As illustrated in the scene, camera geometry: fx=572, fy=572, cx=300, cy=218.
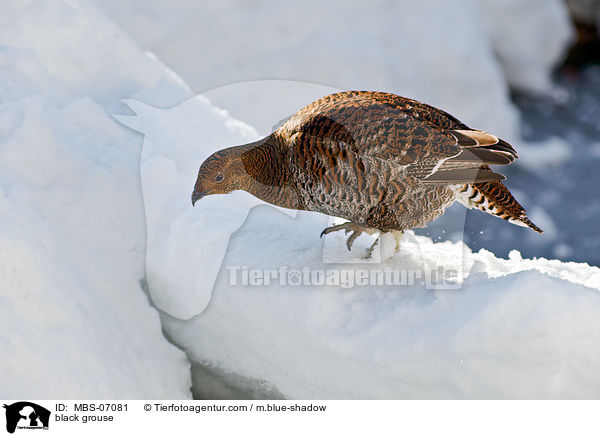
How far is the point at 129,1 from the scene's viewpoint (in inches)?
272

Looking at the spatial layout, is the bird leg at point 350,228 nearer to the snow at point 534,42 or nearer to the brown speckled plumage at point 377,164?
the brown speckled plumage at point 377,164

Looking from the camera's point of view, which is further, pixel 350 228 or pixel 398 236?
pixel 350 228

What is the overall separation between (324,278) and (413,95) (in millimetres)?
4088

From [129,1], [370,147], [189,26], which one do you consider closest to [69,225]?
[370,147]

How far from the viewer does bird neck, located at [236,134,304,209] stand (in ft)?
8.44

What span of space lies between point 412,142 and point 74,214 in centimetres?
155

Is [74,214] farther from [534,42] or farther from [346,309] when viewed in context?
[534,42]

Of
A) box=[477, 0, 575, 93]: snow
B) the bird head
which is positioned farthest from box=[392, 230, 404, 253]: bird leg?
box=[477, 0, 575, 93]: snow

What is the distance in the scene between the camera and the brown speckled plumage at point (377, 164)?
2.29 metres

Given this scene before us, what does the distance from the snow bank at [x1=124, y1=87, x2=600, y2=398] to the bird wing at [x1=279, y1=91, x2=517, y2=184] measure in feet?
1.50

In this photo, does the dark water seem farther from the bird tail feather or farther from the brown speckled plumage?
the brown speckled plumage

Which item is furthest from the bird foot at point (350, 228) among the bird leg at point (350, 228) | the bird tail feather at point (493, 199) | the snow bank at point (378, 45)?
the snow bank at point (378, 45)
